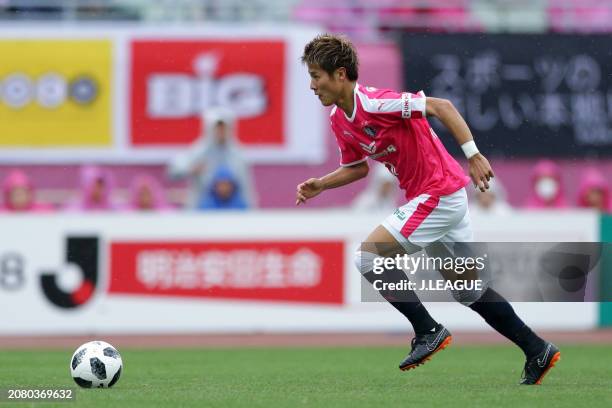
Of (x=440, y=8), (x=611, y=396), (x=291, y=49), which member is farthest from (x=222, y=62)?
(x=611, y=396)

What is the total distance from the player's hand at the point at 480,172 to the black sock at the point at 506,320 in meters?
0.86

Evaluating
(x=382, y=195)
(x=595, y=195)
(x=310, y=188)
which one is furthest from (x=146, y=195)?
(x=310, y=188)

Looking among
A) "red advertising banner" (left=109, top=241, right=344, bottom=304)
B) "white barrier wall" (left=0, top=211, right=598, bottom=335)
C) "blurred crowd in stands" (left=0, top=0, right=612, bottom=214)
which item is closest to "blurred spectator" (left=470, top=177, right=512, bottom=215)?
"blurred crowd in stands" (left=0, top=0, right=612, bottom=214)

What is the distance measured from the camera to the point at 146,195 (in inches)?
623

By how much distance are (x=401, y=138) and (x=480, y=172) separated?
2.45 feet

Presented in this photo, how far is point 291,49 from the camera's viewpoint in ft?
58.7

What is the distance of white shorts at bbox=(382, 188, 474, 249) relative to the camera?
27.8 feet

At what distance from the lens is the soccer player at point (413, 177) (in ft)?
27.2

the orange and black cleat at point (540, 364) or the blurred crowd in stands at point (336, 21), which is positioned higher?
the blurred crowd in stands at point (336, 21)

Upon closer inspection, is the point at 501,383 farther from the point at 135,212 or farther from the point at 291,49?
the point at 291,49

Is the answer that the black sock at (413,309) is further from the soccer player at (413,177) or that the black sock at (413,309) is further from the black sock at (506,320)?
the black sock at (506,320)

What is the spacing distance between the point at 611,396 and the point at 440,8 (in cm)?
1142

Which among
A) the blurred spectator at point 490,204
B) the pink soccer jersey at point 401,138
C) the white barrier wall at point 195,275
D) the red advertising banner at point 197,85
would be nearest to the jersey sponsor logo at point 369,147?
the pink soccer jersey at point 401,138

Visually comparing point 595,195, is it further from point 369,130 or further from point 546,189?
point 369,130
